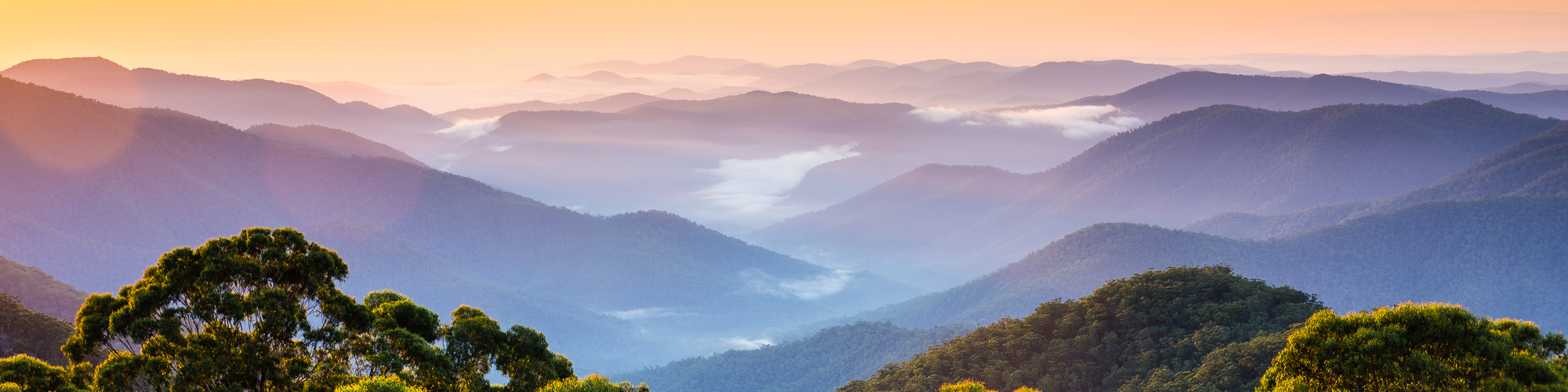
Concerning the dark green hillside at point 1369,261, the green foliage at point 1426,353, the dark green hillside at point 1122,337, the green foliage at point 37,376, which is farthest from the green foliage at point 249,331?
the dark green hillside at point 1369,261

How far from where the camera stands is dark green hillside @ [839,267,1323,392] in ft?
200

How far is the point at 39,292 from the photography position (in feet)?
305

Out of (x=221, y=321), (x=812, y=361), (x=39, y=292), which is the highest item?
(x=39, y=292)

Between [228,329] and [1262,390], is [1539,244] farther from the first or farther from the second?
[228,329]

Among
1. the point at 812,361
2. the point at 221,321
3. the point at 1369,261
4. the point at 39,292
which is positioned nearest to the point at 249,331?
the point at 221,321

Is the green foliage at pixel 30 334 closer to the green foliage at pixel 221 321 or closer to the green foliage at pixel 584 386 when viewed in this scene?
the green foliage at pixel 221 321

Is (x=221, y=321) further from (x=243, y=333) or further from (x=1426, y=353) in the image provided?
(x=1426, y=353)

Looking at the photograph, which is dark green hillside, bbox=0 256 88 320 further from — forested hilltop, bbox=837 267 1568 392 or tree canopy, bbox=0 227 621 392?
tree canopy, bbox=0 227 621 392

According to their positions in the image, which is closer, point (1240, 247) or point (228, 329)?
point (228, 329)

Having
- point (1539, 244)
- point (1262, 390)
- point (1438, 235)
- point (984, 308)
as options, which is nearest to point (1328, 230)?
point (1438, 235)

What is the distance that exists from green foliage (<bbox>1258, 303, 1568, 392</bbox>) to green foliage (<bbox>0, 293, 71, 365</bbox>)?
6067 centimetres

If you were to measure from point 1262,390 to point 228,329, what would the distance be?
2588 cm

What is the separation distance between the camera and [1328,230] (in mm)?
190125

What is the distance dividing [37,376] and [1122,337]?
206 ft
